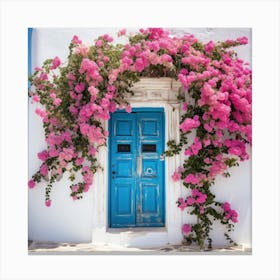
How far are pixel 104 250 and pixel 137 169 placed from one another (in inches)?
46.9

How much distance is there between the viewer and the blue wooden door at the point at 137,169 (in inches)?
206

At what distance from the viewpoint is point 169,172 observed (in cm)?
503

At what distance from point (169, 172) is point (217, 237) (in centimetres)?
Result: 109

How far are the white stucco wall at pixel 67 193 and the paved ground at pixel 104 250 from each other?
10 centimetres

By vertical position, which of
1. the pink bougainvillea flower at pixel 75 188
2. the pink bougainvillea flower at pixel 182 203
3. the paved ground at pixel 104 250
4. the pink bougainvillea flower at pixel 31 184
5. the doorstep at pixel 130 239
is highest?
the pink bougainvillea flower at pixel 31 184

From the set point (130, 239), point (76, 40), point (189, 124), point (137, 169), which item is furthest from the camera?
point (137, 169)

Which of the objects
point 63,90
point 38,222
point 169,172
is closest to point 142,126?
point 169,172

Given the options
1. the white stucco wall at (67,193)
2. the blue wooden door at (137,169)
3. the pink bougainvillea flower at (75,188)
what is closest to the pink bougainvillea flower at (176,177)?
the white stucco wall at (67,193)

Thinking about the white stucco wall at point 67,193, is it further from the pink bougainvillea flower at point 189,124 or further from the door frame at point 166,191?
the pink bougainvillea flower at point 189,124

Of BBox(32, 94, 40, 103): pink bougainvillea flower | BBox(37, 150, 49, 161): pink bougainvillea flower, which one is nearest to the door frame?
BBox(37, 150, 49, 161): pink bougainvillea flower

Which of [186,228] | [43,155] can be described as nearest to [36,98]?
[43,155]

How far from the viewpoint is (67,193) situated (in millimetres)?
5012

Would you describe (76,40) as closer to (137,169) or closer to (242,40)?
(137,169)

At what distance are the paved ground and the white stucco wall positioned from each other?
10cm
